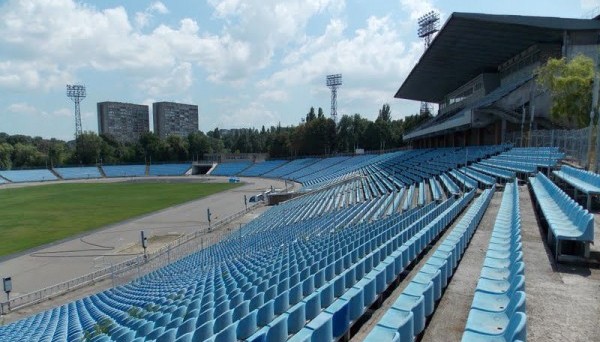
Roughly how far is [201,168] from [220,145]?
19688mm

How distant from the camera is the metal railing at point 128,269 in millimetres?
14492

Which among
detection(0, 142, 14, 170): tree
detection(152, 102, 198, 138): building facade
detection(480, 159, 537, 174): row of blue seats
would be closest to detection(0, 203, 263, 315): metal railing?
detection(480, 159, 537, 174): row of blue seats


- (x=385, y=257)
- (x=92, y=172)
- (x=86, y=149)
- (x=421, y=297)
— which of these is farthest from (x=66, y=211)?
(x=86, y=149)

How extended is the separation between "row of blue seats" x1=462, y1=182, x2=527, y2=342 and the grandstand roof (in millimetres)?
25098

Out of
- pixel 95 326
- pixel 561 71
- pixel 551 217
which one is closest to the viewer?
pixel 551 217

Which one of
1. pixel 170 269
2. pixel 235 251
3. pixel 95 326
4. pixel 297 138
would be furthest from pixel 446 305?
pixel 297 138

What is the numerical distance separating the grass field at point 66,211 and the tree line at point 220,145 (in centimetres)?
3246

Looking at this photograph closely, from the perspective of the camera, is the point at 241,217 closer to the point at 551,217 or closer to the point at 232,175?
the point at 551,217

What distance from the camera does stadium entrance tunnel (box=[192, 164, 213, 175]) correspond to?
274 ft

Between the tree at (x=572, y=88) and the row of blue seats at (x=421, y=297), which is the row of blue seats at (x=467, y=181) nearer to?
the tree at (x=572, y=88)

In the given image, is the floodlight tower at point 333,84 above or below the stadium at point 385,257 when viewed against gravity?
above

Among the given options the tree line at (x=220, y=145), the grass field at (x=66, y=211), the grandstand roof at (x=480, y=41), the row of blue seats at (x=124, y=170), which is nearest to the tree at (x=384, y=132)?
the tree line at (x=220, y=145)

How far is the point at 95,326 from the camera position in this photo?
25.5ft

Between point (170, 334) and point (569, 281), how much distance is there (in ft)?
16.2
